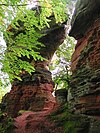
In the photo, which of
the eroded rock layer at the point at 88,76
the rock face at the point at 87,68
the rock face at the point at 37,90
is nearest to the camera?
the rock face at the point at 87,68

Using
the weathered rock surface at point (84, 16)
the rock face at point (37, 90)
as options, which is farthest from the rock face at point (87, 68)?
the rock face at point (37, 90)

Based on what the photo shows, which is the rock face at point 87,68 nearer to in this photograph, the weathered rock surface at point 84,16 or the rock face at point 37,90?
the weathered rock surface at point 84,16

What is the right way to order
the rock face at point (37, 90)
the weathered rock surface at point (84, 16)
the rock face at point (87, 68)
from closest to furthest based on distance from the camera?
the rock face at point (87, 68)
the weathered rock surface at point (84, 16)
the rock face at point (37, 90)

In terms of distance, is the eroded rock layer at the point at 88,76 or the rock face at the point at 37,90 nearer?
the eroded rock layer at the point at 88,76

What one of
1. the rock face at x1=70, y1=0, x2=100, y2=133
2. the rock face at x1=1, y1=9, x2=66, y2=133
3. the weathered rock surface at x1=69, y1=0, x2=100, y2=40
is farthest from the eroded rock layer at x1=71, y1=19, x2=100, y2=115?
the rock face at x1=1, y1=9, x2=66, y2=133

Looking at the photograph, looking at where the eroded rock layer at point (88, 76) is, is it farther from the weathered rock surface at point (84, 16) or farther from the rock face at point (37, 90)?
the rock face at point (37, 90)

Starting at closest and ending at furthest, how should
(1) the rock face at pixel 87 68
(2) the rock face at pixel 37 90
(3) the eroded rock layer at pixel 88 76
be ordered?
(1) the rock face at pixel 87 68
(3) the eroded rock layer at pixel 88 76
(2) the rock face at pixel 37 90

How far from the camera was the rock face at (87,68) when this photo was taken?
8263mm

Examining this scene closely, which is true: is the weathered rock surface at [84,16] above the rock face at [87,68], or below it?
above

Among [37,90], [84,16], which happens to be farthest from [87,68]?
[37,90]

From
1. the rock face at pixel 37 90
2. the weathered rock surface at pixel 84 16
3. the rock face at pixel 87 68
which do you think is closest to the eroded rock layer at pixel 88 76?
the rock face at pixel 87 68

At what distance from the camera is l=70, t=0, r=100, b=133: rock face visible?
325 inches

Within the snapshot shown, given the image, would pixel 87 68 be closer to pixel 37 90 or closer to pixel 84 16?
pixel 84 16

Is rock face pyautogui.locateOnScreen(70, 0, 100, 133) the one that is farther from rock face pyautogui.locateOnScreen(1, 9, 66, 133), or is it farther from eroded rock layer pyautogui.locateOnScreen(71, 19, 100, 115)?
rock face pyautogui.locateOnScreen(1, 9, 66, 133)
